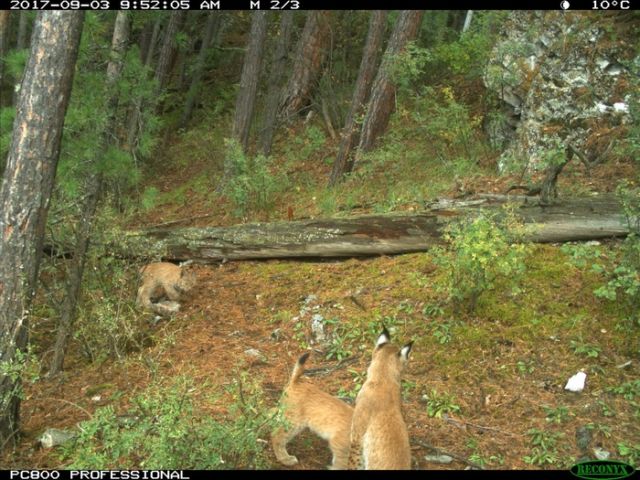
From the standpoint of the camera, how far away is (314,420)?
5.40 meters

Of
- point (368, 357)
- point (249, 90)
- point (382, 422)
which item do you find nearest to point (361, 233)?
point (368, 357)

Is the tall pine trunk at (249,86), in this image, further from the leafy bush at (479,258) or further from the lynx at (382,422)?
the lynx at (382,422)

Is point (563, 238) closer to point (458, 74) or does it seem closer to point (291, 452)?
point (291, 452)

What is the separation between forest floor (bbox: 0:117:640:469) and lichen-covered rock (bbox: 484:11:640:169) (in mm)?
1421

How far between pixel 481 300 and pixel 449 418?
6.55ft

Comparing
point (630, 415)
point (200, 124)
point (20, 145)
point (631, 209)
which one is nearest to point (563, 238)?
point (631, 209)

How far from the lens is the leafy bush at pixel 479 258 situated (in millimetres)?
7098

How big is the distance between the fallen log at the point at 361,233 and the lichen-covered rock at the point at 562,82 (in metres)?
1.82

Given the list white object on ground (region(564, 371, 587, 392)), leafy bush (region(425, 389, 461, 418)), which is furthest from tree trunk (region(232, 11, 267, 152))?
white object on ground (region(564, 371, 587, 392))

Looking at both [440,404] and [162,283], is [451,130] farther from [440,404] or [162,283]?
[440,404]

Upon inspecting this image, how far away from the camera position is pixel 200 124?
803 inches

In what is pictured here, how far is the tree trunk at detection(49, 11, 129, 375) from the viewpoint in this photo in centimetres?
786

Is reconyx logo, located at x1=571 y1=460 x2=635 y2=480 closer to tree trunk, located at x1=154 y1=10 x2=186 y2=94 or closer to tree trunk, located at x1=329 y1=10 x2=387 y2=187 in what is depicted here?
tree trunk, located at x1=329 y1=10 x2=387 y2=187

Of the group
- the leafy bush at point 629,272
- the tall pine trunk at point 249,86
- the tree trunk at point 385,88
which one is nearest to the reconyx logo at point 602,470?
the leafy bush at point 629,272
